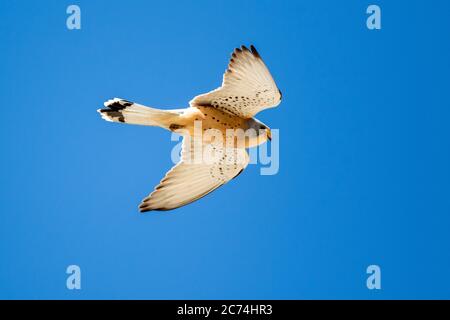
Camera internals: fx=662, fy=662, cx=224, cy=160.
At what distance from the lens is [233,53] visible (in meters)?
6.39

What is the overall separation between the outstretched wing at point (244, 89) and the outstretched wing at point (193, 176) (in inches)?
24.5

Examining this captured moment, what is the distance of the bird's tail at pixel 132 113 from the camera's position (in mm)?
6633

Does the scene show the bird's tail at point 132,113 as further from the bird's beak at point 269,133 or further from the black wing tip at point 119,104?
the bird's beak at point 269,133

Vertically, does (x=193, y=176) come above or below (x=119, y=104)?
below

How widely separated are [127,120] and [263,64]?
1494 millimetres

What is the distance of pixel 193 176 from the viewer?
24.1 ft

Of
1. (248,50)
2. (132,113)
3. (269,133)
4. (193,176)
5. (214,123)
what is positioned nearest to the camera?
(248,50)

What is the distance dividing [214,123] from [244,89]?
0.63 metres

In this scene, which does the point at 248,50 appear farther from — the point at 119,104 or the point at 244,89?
the point at 119,104

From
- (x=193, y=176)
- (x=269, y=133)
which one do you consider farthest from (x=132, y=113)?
(x=269, y=133)

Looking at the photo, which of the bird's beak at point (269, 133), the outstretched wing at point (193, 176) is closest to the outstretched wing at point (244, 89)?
the bird's beak at point (269, 133)

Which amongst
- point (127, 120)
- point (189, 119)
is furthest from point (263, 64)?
point (127, 120)

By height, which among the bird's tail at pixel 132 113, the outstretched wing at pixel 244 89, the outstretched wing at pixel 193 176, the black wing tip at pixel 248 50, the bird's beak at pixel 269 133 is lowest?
the outstretched wing at pixel 193 176
